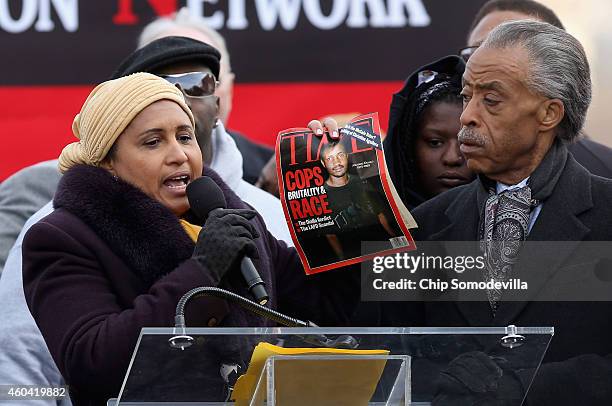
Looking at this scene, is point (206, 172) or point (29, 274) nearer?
point (29, 274)

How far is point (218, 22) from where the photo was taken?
6.03m

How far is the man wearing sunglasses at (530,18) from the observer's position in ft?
15.0

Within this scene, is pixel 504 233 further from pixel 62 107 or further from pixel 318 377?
pixel 62 107

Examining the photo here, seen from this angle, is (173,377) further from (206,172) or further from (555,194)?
(555,194)

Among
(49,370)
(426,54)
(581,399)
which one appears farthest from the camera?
(426,54)

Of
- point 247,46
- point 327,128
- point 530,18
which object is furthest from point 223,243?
point 247,46

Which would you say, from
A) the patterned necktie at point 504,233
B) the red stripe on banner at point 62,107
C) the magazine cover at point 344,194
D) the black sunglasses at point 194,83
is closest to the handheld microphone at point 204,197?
the magazine cover at point 344,194

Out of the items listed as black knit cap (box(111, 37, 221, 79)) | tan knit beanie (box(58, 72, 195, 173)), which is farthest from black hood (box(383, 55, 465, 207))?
tan knit beanie (box(58, 72, 195, 173))

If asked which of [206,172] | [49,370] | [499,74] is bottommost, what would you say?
[49,370]

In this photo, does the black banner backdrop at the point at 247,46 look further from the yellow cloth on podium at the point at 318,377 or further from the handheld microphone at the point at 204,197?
the yellow cloth on podium at the point at 318,377

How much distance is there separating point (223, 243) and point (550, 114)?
1014 millimetres

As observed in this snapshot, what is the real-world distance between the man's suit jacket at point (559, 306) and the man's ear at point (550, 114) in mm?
122

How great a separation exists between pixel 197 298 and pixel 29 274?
44cm

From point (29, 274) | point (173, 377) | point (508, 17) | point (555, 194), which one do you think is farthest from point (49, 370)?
point (508, 17)
